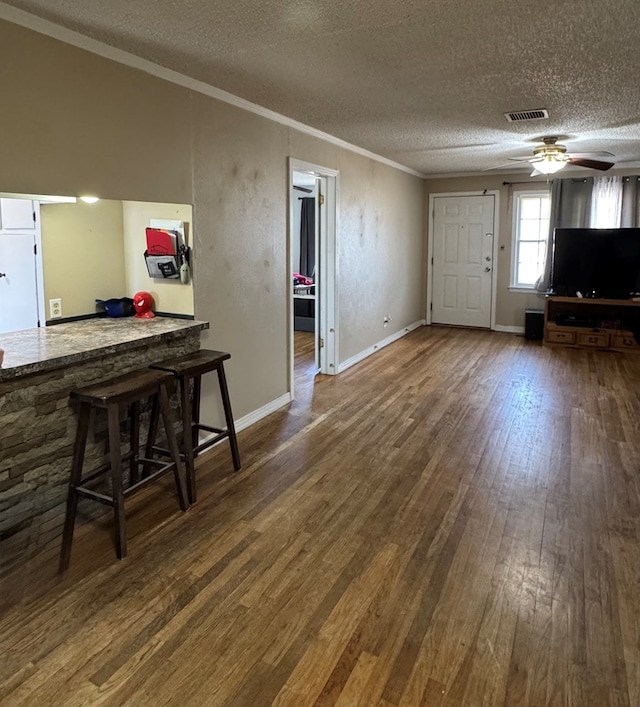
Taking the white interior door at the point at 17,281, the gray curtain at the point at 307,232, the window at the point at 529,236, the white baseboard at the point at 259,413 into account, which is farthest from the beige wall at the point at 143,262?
the gray curtain at the point at 307,232

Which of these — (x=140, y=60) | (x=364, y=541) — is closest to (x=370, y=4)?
(x=140, y=60)

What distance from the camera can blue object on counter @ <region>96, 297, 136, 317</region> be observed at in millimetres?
3506

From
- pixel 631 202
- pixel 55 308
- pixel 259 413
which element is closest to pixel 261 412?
pixel 259 413

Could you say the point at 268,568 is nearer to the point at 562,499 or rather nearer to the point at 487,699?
the point at 487,699

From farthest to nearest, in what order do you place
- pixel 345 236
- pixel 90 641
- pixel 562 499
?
1. pixel 345 236
2. pixel 562 499
3. pixel 90 641

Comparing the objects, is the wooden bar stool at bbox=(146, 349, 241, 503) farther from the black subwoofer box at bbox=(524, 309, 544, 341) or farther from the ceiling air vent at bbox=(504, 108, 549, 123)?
the black subwoofer box at bbox=(524, 309, 544, 341)

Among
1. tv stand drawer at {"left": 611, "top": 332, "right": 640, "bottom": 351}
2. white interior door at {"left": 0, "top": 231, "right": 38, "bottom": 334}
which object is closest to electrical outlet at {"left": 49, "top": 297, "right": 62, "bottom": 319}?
white interior door at {"left": 0, "top": 231, "right": 38, "bottom": 334}

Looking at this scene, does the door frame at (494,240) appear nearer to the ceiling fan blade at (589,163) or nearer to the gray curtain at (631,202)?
the gray curtain at (631,202)

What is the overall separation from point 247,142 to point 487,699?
353 cm

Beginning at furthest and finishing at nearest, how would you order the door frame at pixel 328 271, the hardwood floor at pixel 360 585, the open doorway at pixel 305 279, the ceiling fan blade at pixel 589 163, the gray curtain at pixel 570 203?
1. the gray curtain at pixel 570 203
2. the open doorway at pixel 305 279
3. the door frame at pixel 328 271
4. the ceiling fan blade at pixel 589 163
5. the hardwood floor at pixel 360 585

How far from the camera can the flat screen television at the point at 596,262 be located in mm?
6742

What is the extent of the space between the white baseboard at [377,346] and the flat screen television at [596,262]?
2035mm

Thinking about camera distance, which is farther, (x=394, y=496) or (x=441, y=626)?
(x=394, y=496)

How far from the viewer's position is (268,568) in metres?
2.40
